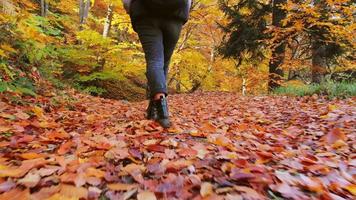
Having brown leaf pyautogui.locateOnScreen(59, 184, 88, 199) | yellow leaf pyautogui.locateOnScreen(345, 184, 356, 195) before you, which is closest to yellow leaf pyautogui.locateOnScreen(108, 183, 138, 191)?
brown leaf pyautogui.locateOnScreen(59, 184, 88, 199)

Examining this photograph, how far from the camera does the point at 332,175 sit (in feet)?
5.31

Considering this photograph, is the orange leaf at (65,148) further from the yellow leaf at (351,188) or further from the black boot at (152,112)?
the yellow leaf at (351,188)

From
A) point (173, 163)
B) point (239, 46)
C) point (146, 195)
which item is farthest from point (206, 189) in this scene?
point (239, 46)

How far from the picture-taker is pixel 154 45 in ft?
9.98

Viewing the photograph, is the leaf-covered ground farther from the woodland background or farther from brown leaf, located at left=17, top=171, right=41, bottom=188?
the woodland background

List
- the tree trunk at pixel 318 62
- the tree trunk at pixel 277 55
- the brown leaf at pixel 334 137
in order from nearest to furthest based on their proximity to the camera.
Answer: the brown leaf at pixel 334 137, the tree trunk at pixel 318 62, the tree trunk at pixel 277 55

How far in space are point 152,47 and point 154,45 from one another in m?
0.03

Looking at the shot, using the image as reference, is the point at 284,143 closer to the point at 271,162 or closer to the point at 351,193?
the point at 271,162

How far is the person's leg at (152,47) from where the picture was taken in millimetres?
2986

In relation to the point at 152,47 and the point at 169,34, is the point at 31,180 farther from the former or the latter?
the point at 169,34

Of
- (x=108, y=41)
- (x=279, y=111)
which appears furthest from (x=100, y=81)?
(x=279, y=111)

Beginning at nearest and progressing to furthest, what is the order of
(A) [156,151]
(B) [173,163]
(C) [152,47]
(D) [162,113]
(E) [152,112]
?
(B) [173,163] → (A) [156,151] → (D) [162,113] → (C) [152,47] → (E) [152,112]

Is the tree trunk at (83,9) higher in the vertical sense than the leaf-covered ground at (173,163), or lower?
higher

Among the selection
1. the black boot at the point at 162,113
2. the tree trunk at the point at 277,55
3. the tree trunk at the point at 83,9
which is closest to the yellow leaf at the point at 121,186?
the black boot at the point at 162,113
